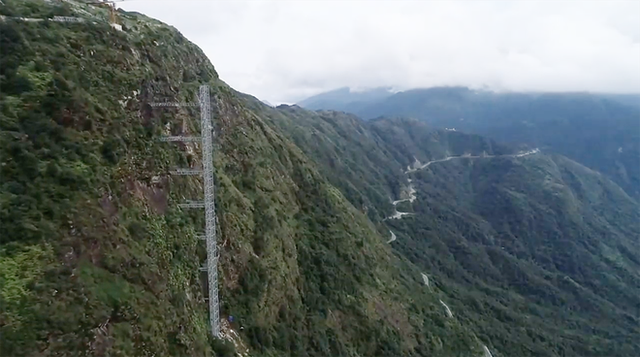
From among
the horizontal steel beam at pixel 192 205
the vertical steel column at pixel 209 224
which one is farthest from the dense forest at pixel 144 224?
the vertical steel column at pixel 209 224

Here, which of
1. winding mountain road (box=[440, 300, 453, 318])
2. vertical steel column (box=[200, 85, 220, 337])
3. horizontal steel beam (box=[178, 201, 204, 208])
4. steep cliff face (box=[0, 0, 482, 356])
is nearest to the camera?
steep cliff face (box=[0, 0, 482, 356])

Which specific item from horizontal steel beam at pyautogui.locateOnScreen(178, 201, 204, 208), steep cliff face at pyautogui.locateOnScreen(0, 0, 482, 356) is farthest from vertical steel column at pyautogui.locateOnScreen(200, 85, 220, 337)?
steep cliff face at pyautogui.locateOnScreen(0, 0, 482, 356)

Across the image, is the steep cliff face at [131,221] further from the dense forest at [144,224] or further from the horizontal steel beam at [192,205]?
the horizontal steel beam at [192,205]

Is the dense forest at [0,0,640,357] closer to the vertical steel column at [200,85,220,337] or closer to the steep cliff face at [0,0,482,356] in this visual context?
the steep cliff face at [0,0,482,356]

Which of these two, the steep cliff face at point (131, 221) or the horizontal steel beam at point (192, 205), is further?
the horizontal steel beam at point (192, 205)

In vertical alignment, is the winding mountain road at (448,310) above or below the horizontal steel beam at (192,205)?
below

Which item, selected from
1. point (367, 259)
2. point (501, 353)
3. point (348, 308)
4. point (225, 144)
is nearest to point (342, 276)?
point (348, 308)

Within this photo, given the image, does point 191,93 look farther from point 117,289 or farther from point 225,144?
point 117,289

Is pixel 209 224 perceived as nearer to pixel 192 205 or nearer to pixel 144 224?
pixel 192 205
